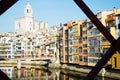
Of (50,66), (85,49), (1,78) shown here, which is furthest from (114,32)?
(1,78)

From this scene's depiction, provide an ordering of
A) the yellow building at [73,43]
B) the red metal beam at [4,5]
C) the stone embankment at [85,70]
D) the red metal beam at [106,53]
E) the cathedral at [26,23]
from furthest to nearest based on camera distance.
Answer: the cathedral at [26,23]
the yellow building at [73,43]
the stone embankment at [85,70]
the red metal beam at [106,53]
the red metal beam at [4,5]

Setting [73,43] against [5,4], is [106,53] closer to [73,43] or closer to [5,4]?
[5,4]

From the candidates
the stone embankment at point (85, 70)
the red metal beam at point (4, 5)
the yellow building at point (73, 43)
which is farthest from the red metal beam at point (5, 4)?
the yellow building at point (73, 43)

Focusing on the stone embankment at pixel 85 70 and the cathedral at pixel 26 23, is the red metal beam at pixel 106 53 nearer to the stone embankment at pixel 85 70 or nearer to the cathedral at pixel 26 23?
the stone embankment at pixel 85 70

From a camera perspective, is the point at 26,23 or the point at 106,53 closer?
the point at 106,53

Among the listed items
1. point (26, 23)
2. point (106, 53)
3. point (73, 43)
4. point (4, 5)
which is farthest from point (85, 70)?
point (26, 23)

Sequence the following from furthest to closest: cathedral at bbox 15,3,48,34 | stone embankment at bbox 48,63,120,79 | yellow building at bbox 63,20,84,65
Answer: cathedral at bbox 15,3,48,34
yellow building at bbox 63,20,84,65
stone embankment at bbox 48,63,120,79

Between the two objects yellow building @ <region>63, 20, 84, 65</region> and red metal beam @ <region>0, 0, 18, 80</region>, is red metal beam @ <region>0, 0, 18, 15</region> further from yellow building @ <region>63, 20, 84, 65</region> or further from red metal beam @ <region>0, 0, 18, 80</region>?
yellow building @ <region>63, 20, 84, 65</region>

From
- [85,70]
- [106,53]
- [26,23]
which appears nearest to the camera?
[106,53]

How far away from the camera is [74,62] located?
2030 inches

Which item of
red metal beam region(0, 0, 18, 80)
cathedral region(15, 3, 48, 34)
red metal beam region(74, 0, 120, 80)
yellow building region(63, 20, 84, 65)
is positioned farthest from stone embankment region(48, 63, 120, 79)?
cathedral region(15, 3, 48, 34)

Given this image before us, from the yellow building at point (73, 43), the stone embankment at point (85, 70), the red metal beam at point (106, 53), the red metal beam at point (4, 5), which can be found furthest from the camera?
the yellow building at point (73, 43)

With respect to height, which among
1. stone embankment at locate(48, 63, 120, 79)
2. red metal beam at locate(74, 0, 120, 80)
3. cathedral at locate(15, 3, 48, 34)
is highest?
cathedral at locate(15, 3, 48, 34)

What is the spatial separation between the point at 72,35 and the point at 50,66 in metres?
13.9
